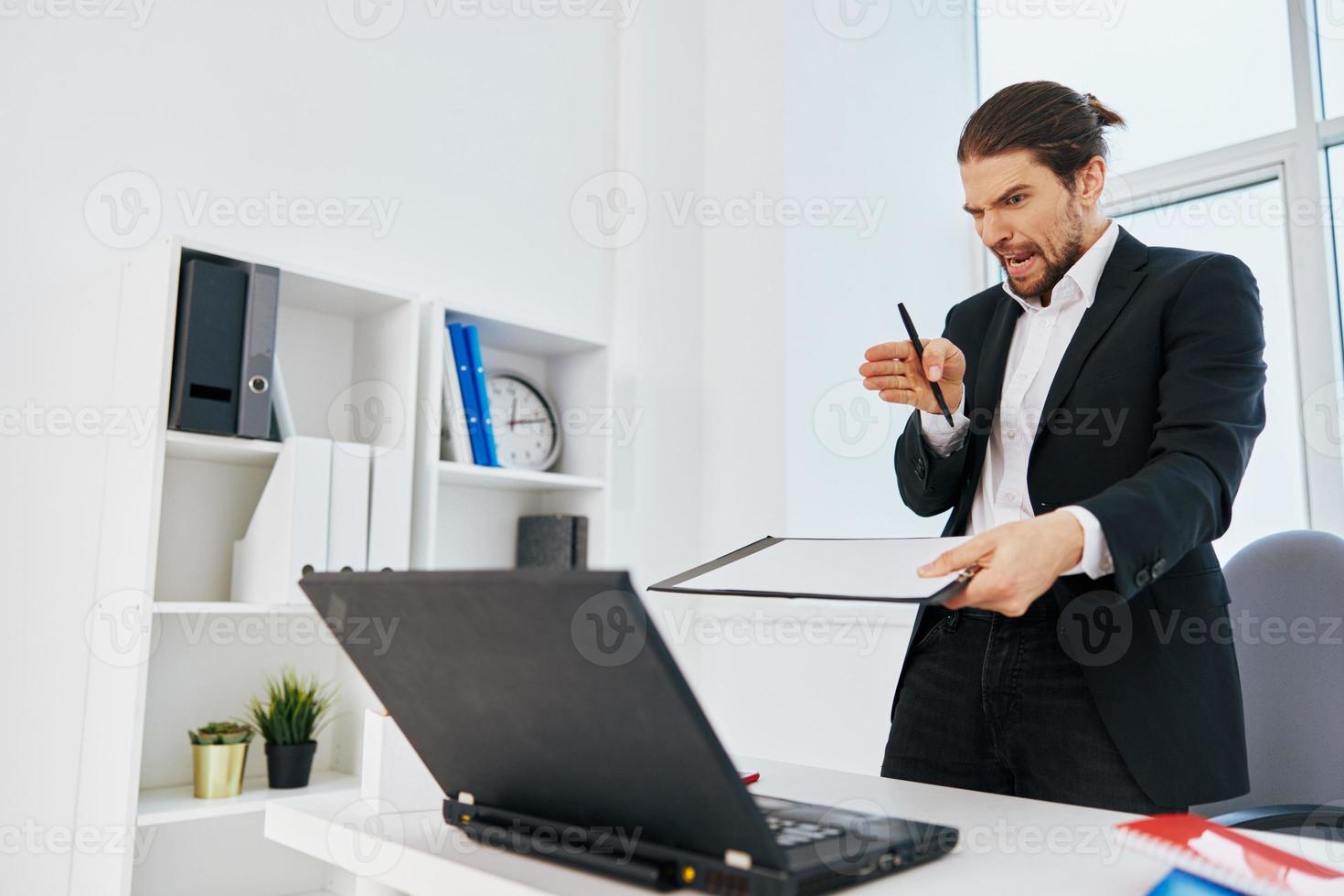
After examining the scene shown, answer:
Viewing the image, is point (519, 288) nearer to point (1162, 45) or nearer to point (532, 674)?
point (1162, 45)

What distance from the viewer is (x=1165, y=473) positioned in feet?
3.50

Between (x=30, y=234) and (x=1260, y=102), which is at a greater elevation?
(x=1260, y=102)

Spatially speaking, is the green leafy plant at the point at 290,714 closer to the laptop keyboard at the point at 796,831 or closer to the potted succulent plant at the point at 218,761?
the potted succulent plant at the point at 218,761

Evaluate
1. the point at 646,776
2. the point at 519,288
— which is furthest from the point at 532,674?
the point at 519,288

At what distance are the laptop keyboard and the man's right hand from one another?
706 millimetres

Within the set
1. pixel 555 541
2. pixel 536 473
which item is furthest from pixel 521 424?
pixel 555 541

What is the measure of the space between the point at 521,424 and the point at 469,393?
0.24 meters

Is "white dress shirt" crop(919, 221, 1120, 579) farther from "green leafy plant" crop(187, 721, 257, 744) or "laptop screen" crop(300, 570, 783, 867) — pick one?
"green leafy plant" crop(187, 721, 257, 744)

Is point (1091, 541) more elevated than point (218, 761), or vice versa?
point (1091, 541)

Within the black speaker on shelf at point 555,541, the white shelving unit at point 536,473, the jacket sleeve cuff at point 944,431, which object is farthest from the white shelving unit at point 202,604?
the jacket sleeve cuff at point 944,431

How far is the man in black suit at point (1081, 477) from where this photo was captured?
44.5 inches

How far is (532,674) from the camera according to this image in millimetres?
638

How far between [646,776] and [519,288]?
2.30m

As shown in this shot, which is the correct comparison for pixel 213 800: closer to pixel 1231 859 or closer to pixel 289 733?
pixel 289 733
